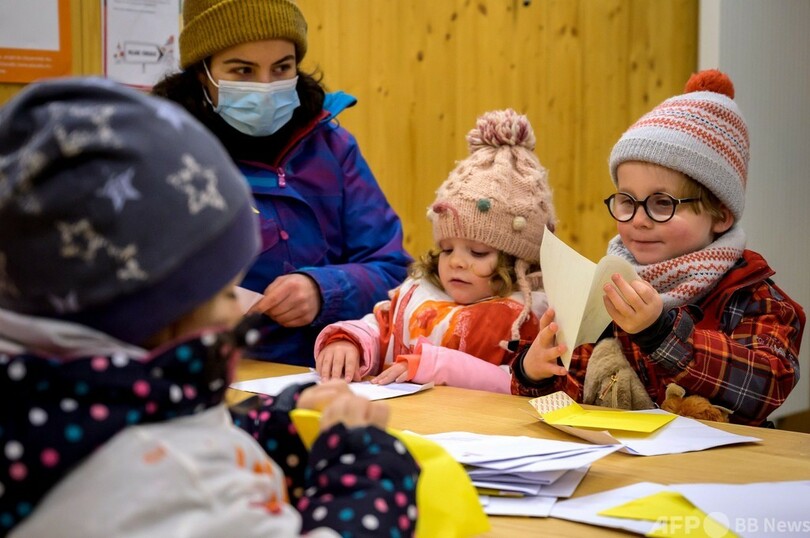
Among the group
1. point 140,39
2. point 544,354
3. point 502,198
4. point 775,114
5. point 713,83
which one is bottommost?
point 544,354

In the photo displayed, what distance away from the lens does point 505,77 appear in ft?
13.1

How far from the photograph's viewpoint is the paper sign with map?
1.36m

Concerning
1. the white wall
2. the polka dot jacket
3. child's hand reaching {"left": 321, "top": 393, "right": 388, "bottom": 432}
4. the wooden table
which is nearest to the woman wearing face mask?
the wooden table

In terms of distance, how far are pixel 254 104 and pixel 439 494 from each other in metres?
1.46

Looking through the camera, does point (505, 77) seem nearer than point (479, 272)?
No

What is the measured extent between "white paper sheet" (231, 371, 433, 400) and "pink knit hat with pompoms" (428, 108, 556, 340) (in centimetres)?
39

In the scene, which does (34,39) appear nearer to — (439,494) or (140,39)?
(140,39)

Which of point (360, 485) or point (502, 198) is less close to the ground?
point (502, 198)

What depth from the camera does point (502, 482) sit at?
42.5 inches

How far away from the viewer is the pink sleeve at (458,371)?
68.1 inches

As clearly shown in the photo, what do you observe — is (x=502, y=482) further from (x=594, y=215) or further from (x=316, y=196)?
(x=594, y=215)

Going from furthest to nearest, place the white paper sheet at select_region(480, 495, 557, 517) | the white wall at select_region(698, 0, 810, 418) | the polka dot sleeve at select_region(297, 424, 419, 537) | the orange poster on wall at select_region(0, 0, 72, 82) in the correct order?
the white wall at select_region(698, 0, 810, 418) < the orange poster on wall at select_region(0, 0, 72, 82) < the white paper sheet at select_region(480, 495, 557, 517) < the polka dot sleeve at select_region(297, 424, 419, 537)

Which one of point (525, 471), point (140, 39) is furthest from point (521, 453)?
point (140, 39)

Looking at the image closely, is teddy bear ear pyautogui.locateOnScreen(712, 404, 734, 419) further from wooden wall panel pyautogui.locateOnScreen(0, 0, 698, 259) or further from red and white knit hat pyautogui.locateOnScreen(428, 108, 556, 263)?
wooden wall panel pyautogui.locateOnScreen(0, 0, 698, 259)
